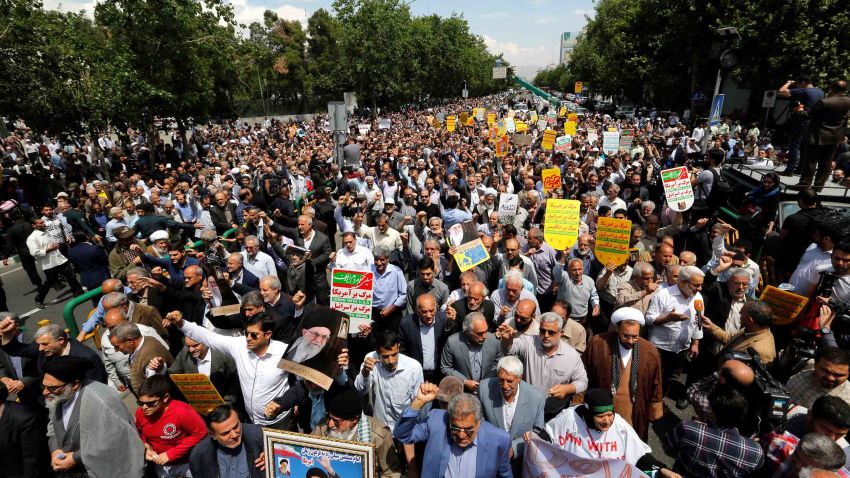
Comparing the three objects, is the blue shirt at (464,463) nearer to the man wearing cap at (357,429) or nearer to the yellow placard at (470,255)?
the man wearing cap at (357,429)

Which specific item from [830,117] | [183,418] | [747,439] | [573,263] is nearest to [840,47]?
[830,117]

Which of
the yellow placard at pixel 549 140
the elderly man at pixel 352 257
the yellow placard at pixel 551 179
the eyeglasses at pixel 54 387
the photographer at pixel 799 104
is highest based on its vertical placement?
the photographer at pixel 799 104

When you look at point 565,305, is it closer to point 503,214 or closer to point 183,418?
point 183,418

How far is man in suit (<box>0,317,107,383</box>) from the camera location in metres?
4.07

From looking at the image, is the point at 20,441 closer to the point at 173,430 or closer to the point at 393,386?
the point at 173,430

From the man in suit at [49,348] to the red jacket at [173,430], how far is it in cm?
71

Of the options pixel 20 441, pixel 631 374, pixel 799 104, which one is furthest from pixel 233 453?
pixel 799 104

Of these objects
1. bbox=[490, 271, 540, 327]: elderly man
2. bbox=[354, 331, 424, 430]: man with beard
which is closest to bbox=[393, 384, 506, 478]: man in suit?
bbox=[354, 331, 424, 430]: man with beard

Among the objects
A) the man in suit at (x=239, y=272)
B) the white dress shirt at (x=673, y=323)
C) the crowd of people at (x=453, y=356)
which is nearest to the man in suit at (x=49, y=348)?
the crowd of people at (x=453, y=356)

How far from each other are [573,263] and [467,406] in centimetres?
291

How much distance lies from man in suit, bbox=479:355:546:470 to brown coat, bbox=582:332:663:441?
825mm

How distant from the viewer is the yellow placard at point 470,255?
565cm

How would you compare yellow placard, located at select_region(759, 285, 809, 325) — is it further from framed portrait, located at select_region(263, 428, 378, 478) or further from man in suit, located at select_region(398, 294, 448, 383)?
framed portrait, located at select_region(263, 428, 378, 478)

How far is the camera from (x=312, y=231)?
7012mm
